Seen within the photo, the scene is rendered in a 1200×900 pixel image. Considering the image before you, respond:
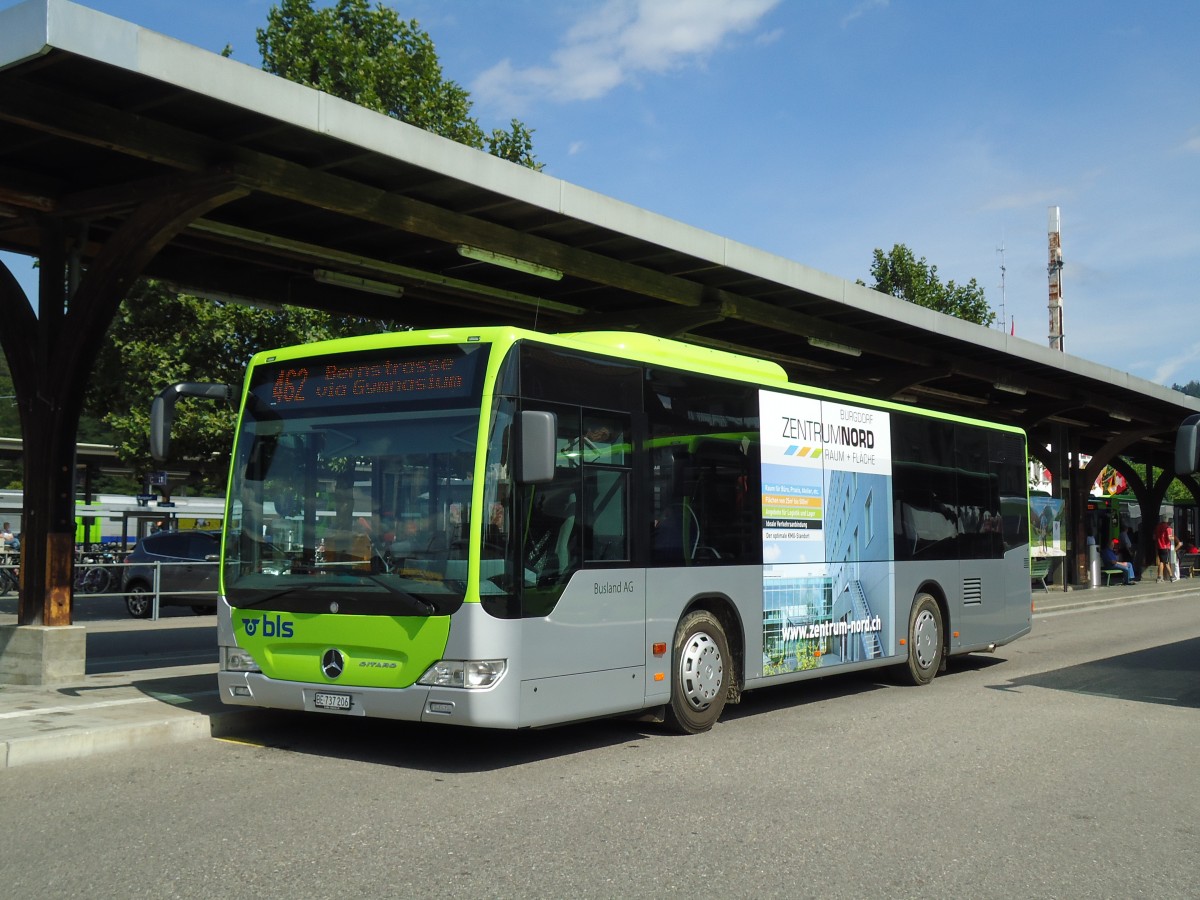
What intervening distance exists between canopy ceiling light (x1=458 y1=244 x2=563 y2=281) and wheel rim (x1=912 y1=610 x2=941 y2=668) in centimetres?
585

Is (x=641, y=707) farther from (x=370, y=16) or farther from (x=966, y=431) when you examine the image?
(x=370, y=16)

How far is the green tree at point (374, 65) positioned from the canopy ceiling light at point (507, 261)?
1729 centimetres

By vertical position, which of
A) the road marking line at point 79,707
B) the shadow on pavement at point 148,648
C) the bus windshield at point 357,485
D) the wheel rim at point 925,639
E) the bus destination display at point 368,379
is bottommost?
the shadow on pavement at point 148,648

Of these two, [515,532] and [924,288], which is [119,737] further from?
[924,288]

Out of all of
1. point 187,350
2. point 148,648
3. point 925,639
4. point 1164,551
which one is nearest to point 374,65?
point 187,350

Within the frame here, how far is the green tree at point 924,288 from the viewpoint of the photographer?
50344 millimetres

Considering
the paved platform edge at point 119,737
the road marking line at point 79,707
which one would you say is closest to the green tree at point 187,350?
the road marking line at point 79,707

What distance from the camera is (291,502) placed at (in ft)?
28.6

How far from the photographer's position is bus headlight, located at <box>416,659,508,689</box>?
309 inches

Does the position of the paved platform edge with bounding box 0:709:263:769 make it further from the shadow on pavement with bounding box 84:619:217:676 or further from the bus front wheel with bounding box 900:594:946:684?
the bus front wheel with bounding box 900:594:946:684

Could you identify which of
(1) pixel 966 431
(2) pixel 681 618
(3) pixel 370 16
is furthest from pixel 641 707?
(3) pixel 370 16

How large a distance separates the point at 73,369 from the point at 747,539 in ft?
21.9

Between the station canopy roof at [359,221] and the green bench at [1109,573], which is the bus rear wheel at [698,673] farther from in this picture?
the green bench at [1109,573]

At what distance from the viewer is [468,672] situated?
7.84 m
